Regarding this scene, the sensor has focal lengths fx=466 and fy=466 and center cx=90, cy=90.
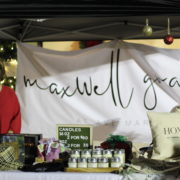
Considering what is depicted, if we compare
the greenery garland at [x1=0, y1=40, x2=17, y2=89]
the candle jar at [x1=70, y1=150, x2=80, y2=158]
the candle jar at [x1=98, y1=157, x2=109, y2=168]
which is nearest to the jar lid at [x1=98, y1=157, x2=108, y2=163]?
the candle jar at [x1=98, y1=157, x2=109, y2=168]

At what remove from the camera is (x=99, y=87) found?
16.1ft

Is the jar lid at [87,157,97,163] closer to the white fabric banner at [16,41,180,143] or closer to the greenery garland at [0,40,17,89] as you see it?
the white fabric banner at [16,41,180,143]

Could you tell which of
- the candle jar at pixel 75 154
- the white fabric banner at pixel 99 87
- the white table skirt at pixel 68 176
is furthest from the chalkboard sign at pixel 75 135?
the white fabric banner at pixel 99 87

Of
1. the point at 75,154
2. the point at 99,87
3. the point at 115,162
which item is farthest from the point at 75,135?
the point at 99,87

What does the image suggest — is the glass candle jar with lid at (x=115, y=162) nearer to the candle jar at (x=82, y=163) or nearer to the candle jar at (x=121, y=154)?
the candle jar at (x=121, y=154)

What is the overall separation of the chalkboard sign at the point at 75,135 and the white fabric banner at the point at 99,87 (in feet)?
6.37

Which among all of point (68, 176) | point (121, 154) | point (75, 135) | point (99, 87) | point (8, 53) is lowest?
point (68, 176)

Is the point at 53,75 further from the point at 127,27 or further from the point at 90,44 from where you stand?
the point at 127,27

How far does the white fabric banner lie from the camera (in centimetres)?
475

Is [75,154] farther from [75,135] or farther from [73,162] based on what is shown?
[75,135]

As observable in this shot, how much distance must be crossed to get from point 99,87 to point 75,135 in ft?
6.70

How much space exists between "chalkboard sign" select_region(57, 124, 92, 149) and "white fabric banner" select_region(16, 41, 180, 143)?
6.37 ft

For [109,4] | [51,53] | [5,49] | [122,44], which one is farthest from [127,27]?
[109,4]

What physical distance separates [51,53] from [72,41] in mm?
292
